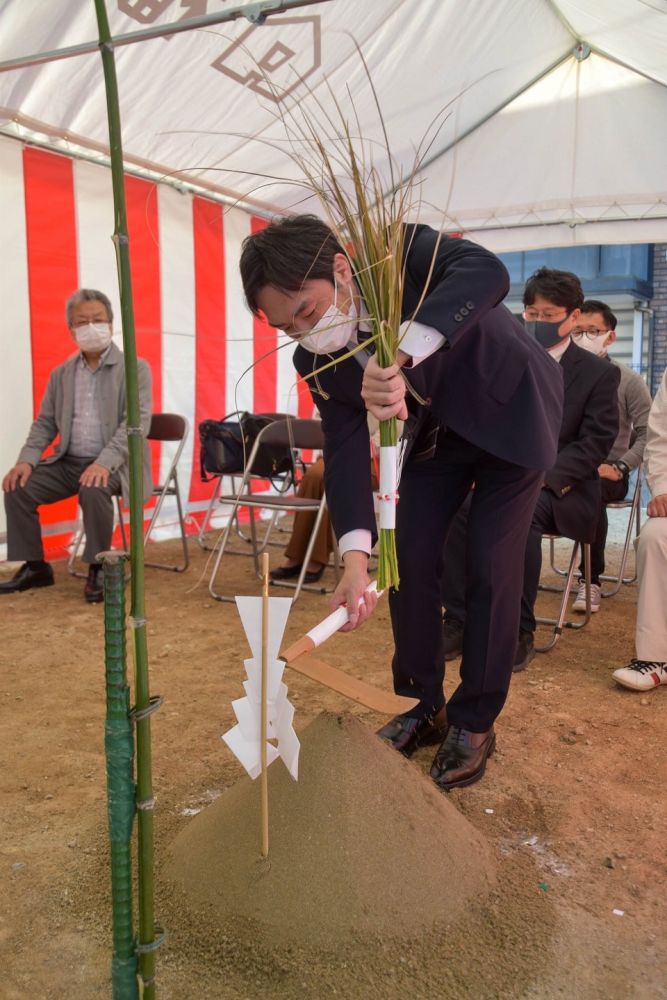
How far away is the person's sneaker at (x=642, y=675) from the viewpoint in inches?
115

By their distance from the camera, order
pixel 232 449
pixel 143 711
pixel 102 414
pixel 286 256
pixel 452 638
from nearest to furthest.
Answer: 1. pixel 143 711
2. pixel 286 256
3. pixel 452 638
4. pixel 102 414
5. pixel 232 449

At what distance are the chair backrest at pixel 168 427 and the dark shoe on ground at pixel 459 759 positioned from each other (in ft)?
10.2

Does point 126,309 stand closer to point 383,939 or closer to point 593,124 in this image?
point 383,939

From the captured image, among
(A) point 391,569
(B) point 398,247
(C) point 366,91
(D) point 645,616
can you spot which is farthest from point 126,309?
(C) point 366,91

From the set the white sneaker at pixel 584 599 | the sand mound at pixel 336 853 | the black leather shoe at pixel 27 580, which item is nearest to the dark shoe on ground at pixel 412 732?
the sand mound at pixel 336 853

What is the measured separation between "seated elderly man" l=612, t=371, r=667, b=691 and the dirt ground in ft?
0.21

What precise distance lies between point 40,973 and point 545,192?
18.8 ft

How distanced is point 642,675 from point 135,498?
92.1 inches

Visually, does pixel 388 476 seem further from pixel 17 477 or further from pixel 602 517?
pixel 17 477

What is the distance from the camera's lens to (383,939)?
4.84 ft

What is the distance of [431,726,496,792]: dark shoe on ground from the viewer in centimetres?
209

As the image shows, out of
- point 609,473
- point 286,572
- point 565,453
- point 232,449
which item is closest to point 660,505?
point 565,453

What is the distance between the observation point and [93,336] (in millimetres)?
4379

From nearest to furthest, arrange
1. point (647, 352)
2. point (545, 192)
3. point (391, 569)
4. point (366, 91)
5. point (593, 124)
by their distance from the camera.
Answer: point (391, 569), point (366, 91), point (593, 124), point (545, 192), point (647, 352)
